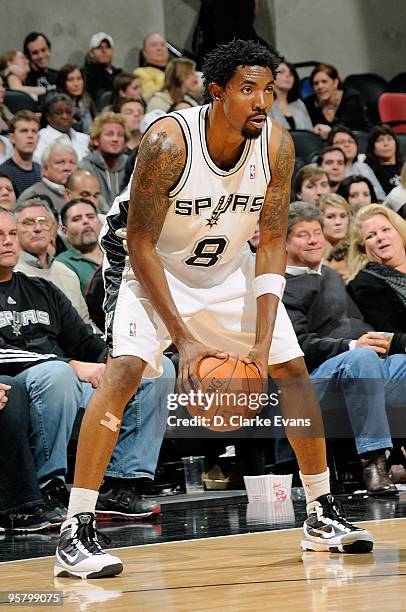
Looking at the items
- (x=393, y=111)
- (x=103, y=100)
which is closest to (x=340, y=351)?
(x=103, y=100)

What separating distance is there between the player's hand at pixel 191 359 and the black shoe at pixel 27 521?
1.61 metres

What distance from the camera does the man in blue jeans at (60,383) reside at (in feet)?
16.3

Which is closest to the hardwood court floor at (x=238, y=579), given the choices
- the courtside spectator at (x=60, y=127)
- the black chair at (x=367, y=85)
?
the courtside spectator at (x=60, y=127)

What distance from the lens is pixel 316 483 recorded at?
12.4 ft

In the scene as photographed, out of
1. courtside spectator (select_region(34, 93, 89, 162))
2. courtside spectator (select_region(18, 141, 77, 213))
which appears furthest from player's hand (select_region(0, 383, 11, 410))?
courtside spectator (select_region(34, 93, 89, 162))

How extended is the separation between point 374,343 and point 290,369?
2090 mm

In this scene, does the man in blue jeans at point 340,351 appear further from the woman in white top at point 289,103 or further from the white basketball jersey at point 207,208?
the woman in white top at point 289,103

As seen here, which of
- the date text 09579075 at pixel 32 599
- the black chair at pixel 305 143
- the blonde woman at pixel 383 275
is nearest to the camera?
the date text 09579075 at pixel 32 599

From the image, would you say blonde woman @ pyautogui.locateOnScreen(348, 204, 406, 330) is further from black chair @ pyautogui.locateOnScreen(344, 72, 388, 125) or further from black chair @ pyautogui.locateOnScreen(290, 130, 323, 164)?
black chair @ pyautogui.locateOnScreen(344, 72, 388, 125)

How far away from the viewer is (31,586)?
10.7 feet

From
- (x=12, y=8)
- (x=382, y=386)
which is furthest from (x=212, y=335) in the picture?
(x=12, y=8)

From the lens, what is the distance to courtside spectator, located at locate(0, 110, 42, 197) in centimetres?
834

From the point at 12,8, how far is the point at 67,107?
300cm

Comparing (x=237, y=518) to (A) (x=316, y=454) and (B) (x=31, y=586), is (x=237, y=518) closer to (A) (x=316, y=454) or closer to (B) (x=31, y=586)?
(A) (x=316, y=454)
